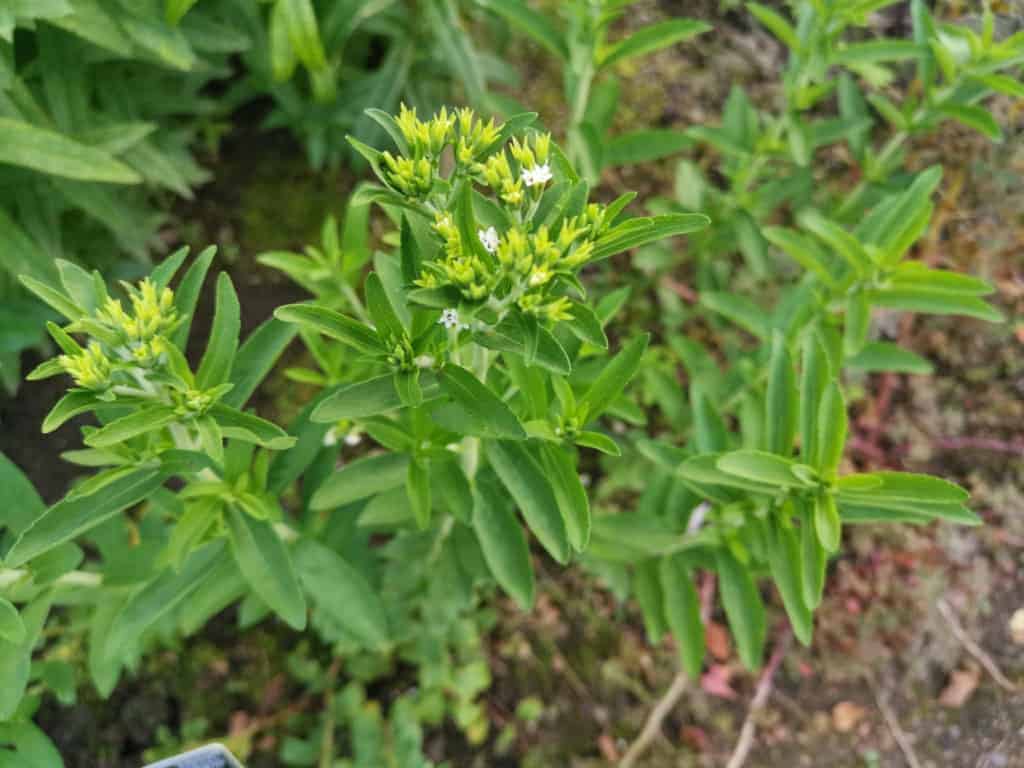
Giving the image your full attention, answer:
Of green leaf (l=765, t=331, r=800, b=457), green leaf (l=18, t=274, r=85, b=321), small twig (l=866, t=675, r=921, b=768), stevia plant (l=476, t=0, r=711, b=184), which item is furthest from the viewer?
small twig (l=866, t=675, r=921, b=768)

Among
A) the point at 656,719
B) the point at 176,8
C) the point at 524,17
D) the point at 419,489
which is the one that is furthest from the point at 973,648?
the point at 176,8

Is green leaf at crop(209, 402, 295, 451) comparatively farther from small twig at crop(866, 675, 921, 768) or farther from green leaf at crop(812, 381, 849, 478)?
small twig at crop(866, 675, 921, 768)

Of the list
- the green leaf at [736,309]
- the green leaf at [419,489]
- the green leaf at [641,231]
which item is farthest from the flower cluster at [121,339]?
the green leaf at [736,309]

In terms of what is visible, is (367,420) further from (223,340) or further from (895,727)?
(895,727)

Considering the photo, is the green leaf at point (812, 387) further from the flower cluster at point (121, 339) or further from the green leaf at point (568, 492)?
the flower cluster at point (121, 339)

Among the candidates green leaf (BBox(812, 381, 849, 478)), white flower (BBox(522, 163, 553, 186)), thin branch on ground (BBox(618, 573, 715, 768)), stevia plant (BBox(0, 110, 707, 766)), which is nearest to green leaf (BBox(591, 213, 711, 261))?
stevia plant (BBox(0, 110, 707, 766))

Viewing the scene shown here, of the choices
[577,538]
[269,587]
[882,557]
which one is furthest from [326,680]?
[882,557]

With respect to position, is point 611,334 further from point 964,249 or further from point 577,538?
point 577,538

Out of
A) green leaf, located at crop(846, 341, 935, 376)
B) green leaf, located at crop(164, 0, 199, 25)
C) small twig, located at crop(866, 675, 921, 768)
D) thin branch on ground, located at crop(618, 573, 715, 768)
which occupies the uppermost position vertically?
green leaf, located at crop(164, 0, 199, 25)
